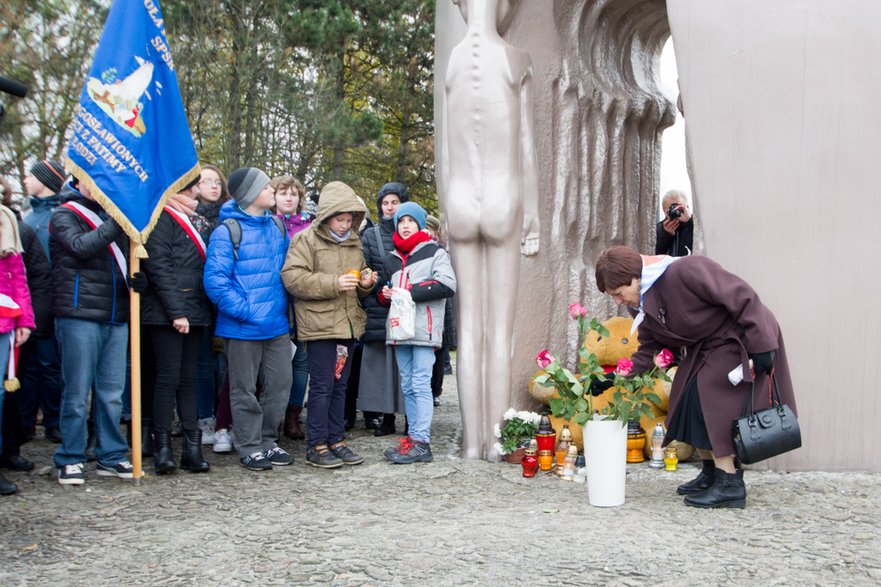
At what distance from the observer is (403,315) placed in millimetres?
5730

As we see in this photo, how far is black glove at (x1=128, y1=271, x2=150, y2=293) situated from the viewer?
202 inches

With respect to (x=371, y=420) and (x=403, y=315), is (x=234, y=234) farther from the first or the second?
(x=371, y=420)

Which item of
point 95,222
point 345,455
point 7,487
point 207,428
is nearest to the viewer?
point 7,487

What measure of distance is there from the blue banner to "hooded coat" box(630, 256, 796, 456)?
9.40 feet

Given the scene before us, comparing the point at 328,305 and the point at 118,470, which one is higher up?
the point at 328,305

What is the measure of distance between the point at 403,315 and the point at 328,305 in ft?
1.53

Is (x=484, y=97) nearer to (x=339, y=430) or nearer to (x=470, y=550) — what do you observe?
(x=339, y=430)

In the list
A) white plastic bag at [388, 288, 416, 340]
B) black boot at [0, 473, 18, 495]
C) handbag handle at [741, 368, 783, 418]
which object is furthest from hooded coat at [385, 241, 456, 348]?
black boot at [0, 473, 18, 495]

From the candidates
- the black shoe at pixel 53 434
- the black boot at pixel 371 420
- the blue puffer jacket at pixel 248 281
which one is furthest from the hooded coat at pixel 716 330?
the black shoe at pixel 53 434

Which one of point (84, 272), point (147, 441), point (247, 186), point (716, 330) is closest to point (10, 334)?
point (84, 272)

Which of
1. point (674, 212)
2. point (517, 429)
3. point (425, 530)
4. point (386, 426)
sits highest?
point (674, 212)

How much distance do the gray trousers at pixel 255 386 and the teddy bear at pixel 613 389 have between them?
158 centimetres

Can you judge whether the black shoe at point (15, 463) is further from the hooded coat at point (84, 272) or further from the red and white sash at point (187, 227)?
the red and white sash at point (187, 227)

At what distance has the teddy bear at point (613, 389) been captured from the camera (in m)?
5.70
